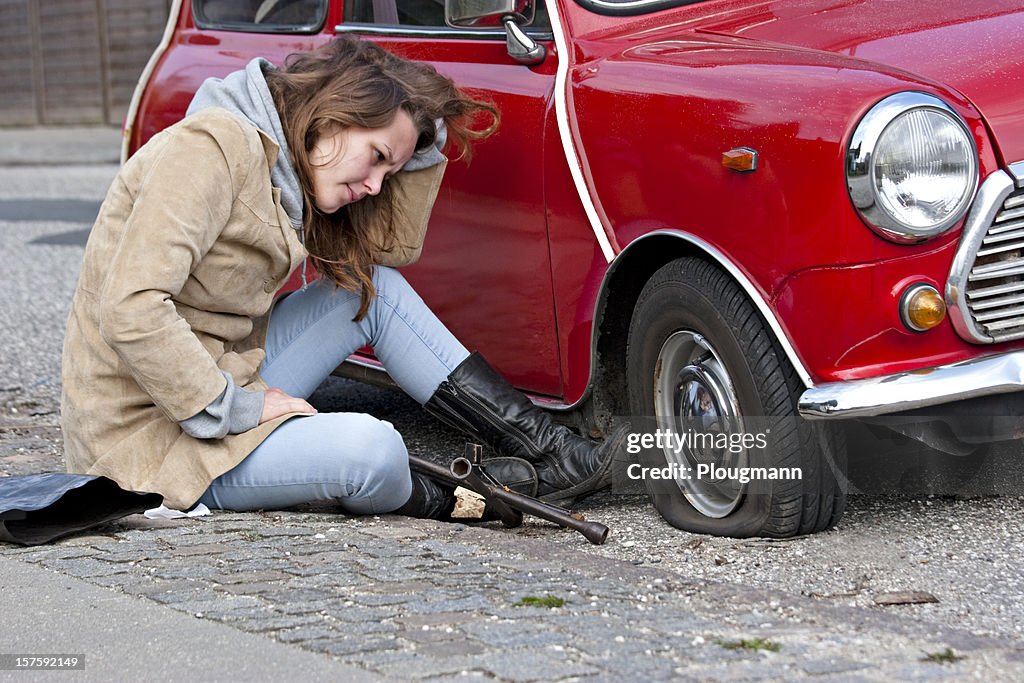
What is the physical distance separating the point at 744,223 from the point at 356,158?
98cm

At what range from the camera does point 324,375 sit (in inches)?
161

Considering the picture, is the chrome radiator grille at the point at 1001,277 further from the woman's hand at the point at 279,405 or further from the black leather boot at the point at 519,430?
the woman's hand at the point at 279,405

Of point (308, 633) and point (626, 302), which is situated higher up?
point (626, 302)

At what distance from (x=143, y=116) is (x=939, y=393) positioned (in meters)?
3.23

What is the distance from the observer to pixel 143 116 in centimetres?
523

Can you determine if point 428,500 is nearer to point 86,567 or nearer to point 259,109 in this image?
point 86,567

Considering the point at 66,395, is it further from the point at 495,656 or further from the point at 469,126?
the point at 495,656

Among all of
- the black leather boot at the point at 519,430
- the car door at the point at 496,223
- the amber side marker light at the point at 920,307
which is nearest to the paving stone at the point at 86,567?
the black leather boot at the point at 519,430

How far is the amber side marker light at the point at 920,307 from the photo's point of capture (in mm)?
2980

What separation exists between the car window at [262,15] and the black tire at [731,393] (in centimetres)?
186

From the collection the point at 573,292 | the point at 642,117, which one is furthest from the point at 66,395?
the point at 642,117

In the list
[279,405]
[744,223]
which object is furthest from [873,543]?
[279,405]
